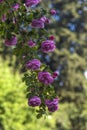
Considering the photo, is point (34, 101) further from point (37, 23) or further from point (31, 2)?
point (31, 2)

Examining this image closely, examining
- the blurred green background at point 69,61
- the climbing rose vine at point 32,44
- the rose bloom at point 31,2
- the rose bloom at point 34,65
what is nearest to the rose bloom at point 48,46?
the climbing rose vine at point 32,44

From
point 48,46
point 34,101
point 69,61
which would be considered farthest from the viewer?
point 69,61

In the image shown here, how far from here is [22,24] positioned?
13.6 ft

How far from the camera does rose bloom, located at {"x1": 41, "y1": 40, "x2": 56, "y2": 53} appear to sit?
13.1ft

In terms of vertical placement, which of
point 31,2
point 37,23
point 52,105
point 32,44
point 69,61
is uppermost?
point 31,2

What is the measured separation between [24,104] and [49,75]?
1617 cm

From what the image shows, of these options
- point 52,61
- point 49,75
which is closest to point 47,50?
point 49,75

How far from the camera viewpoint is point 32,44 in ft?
13.4

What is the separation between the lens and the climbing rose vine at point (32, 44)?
396cm

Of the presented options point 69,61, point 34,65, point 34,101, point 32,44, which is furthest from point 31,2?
point 69,61

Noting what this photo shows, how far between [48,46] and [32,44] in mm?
144

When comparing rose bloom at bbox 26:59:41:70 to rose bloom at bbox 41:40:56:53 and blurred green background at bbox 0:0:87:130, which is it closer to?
rose bloom at bbox 41:40:56:53

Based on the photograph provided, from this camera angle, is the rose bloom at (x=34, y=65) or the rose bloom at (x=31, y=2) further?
the rose bloom at (x=31, y=2)

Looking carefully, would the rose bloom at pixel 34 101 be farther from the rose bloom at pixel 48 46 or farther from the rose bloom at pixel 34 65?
the rose bloom at pixel 48 46
